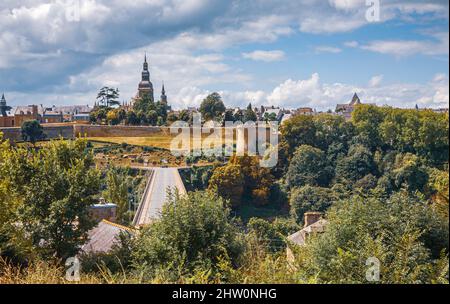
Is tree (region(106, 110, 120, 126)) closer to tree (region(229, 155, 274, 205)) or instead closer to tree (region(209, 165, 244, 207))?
tree (region(229, 155, 274, 205))

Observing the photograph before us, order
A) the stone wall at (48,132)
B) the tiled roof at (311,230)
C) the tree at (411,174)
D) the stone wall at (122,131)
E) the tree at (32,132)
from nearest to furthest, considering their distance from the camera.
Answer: the tiled roof at (311,230) → the stone wall at (48,132) → the tree at (32,132) → the stone wall at (122,131) → the tree at (411,174)

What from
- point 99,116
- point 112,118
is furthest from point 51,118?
point 112,118

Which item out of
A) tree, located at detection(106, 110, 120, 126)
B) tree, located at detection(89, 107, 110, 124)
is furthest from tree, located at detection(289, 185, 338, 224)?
tree, located at detection(89, 107, 110, 124)

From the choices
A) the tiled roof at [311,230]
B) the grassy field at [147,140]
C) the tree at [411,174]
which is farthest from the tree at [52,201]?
the tree at [411,174]

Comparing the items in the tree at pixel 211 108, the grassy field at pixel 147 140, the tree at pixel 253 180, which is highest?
the tree at pixel 211 108

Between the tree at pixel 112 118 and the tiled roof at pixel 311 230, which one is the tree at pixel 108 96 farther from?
the tiled roof at pixel 311 230

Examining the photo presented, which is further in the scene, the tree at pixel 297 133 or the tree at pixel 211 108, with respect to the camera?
the tree at pixel 211 108
